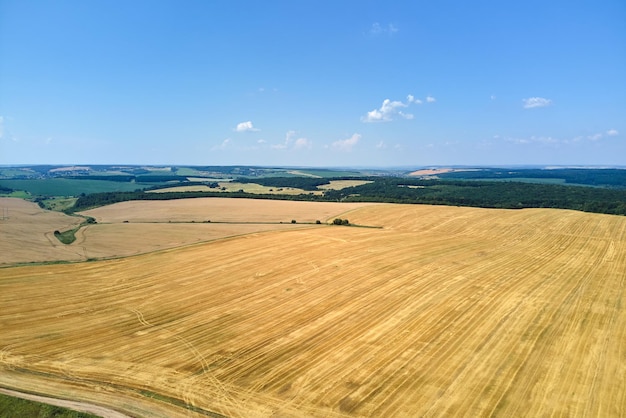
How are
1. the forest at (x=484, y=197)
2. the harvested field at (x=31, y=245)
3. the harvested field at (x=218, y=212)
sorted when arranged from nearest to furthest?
the harvested field at (x=31, y=245)
the harvested field at (x=218, y=212)
the forest at (x=484, y=197)

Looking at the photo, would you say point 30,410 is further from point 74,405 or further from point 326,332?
point 326,332

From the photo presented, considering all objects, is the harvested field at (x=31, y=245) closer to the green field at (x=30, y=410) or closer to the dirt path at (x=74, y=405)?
the dirt path at (x=74, y=405)

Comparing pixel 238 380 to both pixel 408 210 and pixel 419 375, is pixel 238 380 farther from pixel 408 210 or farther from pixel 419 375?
pixel 408 210

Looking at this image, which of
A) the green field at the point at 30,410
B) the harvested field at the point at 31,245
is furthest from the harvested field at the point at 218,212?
the green field at the point at 30,410

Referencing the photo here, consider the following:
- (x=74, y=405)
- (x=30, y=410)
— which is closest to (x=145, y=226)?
(x=30, y=410)

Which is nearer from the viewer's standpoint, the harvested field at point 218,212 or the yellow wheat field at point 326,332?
the yellow wheat field at point 326,332

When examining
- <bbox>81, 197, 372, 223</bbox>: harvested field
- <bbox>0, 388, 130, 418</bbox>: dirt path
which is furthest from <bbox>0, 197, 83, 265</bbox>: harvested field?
<bbox>0, 388, 130, 418</bbox>: dirt path

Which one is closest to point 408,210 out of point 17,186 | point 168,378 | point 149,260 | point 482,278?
point 482,278

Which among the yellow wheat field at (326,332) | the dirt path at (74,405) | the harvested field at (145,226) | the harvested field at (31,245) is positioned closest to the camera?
the dirt path at (74,405)
